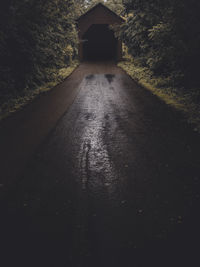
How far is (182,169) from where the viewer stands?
17.2 ft

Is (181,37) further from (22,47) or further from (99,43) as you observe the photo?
(99,43)

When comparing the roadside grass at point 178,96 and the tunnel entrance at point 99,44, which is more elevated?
the tunnel entrance at point 99,44

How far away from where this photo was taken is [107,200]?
13.8 feet

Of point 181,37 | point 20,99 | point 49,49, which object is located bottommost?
point 20,99

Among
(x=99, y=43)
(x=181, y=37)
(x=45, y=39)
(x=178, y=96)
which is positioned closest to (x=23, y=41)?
(x=45, y=39)

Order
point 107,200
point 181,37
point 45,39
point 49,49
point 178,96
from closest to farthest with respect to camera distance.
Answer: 1. point 107,200
2. point 181,37
3. point 178,96
4. point 45,39
5. point 49,49

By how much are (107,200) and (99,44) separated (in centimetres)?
3751

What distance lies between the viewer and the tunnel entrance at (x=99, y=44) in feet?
122

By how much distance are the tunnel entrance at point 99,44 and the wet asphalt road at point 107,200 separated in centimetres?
3260

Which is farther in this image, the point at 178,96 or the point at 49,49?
the point at 49,49

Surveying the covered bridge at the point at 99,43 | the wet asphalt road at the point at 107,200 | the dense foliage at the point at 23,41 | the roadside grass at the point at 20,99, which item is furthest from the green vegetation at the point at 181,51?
the covered bridge at the point at 99,43

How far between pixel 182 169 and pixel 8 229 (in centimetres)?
353

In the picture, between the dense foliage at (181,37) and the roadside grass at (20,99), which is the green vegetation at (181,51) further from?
the roadside grass at (20,99)

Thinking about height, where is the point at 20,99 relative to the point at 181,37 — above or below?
below
